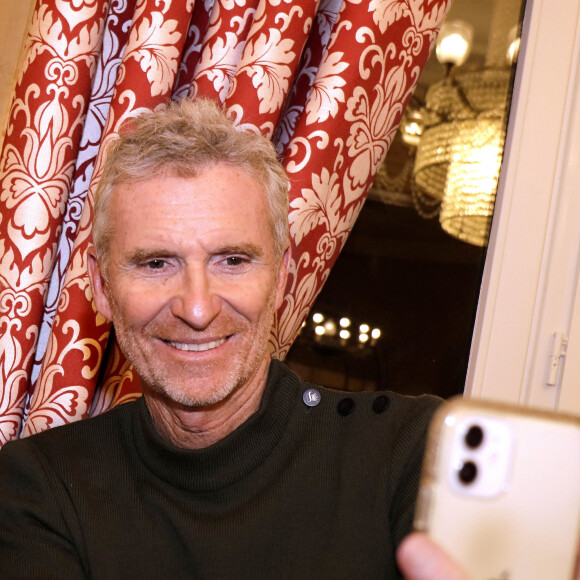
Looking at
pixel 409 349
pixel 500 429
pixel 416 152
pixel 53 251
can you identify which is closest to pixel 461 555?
pixel 500 429

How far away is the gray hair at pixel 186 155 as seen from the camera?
1221 millimetres

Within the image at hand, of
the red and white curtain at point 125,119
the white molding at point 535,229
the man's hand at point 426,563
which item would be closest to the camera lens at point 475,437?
the man's hand at point 426,563

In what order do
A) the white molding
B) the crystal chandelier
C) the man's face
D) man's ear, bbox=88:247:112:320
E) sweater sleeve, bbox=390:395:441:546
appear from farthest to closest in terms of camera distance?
the crystal chandelier < the white molding < man's ear, bbox=88:247:112:320 < the man's face < sweater sleeve, bbox=390:395:441:546

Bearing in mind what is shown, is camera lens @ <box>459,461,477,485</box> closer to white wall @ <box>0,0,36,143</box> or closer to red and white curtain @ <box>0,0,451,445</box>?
red and white curtain @ <box>0,0,451,445</box>

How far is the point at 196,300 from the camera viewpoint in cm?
118

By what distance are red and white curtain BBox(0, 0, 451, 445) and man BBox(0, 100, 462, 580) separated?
12 cm

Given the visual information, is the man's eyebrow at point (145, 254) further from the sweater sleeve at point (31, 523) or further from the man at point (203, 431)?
the sweater sleeve at point (31, 523)

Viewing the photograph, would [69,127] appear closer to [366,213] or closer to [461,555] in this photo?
[366,213]

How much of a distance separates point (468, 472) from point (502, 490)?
1.2 inches

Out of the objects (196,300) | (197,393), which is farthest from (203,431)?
(196,300)

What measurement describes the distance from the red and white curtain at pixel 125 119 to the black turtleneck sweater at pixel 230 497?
7.6 inches

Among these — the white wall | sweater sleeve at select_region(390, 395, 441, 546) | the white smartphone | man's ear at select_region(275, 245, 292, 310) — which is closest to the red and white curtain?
man's ear at select_region(275, 245, 292, 310)

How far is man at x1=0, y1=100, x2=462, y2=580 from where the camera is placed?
111cm

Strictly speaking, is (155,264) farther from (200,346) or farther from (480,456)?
(480,456)
